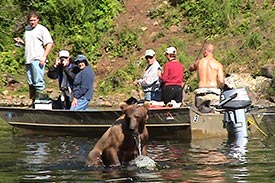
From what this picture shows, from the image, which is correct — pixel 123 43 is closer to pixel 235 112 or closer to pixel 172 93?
pixel 172 93

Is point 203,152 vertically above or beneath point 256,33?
beneath

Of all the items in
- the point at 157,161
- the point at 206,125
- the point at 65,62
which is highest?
the point at 65,62

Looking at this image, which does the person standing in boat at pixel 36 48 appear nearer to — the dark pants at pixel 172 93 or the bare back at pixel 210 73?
the dark pants at pixel 172 93

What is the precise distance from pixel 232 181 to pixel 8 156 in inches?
165

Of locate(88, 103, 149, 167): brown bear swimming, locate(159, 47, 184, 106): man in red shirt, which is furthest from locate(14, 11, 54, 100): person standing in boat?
locate(88, 103, 149, 167): brown bear swimming

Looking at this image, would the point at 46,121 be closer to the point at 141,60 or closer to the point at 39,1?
the point at 141,60

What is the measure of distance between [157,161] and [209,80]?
411 centimetres

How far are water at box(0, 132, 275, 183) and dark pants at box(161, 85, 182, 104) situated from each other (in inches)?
35.0

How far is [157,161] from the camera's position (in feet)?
35.4

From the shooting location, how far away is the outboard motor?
13.8 m

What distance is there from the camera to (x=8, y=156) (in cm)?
1182

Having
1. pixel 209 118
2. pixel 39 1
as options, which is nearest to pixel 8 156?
pixel 209 118

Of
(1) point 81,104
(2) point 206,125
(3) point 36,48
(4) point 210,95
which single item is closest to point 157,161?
(2) point 206,125

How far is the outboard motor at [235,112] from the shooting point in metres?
13.8
